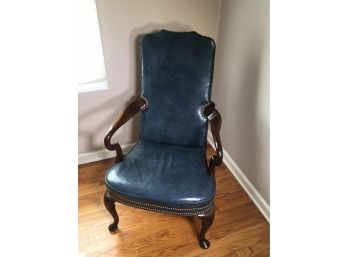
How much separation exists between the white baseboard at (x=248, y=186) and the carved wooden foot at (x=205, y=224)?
46cm

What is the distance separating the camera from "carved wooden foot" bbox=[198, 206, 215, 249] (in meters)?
1.52

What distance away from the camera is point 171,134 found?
1.83 metres

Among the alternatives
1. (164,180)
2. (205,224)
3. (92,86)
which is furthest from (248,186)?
(92,86)

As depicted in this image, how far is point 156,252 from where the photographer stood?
5.40ft

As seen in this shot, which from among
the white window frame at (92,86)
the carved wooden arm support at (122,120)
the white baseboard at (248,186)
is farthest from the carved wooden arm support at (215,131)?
the white window frame at (92,86)

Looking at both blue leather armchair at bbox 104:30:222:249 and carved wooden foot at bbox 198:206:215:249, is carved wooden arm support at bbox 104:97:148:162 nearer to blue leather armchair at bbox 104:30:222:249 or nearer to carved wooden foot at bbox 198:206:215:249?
blue leather armchair at bbox 104:30:222:249

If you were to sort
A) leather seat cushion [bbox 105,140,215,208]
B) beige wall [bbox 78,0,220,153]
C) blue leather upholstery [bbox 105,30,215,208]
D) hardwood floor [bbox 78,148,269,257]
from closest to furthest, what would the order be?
leather seat cushion [bbox 105,140,215,208] < blue leather upholstery [bbox 105,30,215,208] < hardwood floor [bbox 78,148,269,257] < beige wall [bbox 78,0,220,153]

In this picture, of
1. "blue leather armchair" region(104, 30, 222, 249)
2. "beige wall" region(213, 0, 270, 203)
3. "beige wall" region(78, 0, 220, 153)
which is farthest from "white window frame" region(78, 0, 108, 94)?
"beige wall" region(213, 0, 270, 203)

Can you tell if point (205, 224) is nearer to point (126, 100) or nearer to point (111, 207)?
point (111, 207)

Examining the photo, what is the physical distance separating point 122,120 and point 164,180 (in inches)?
17.9

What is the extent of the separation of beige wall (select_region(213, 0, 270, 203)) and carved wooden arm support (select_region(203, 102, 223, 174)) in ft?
0.89
